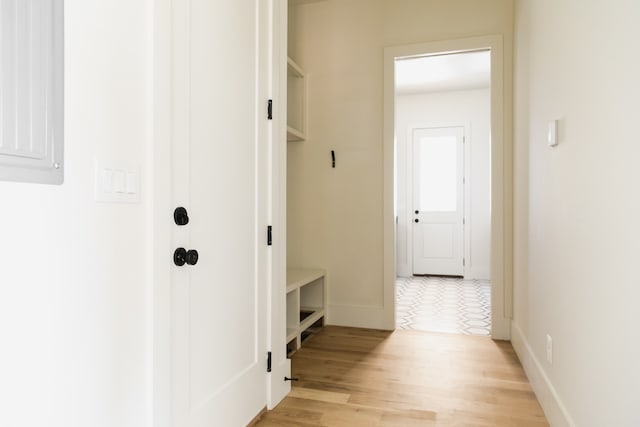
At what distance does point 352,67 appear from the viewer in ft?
11.9

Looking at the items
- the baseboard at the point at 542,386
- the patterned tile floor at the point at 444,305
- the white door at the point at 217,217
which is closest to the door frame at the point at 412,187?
the patterned tile floor at the point at 444,305

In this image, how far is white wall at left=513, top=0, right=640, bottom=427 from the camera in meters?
1.17

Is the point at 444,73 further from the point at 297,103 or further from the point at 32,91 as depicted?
the point at 32,91

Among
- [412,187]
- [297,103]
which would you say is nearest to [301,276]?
[297,103]

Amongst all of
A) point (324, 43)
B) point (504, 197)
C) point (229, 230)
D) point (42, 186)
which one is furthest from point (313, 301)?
point (42, 186)

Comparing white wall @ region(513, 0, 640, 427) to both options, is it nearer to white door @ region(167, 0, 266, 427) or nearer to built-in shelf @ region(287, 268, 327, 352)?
white door @ region(167, 0, 266, 427)

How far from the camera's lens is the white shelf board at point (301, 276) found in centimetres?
293

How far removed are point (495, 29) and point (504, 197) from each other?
4.43 feet

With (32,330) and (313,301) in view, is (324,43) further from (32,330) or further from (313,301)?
(32,330)

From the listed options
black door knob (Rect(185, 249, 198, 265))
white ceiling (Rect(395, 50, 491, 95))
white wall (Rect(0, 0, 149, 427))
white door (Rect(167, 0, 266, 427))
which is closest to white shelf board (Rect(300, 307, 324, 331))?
white door (Rect(167, 0, 266, 427))

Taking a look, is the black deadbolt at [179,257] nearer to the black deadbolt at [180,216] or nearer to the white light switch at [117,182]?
the black deadbolt at [180,216]

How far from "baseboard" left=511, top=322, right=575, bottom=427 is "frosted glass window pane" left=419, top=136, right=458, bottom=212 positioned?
3.75 meters

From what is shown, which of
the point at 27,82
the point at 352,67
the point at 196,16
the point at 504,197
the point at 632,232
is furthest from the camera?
the point at 352,67

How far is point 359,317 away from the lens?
3.60 meters
